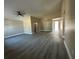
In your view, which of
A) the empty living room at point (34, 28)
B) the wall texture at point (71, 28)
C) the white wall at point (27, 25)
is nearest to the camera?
the wall texture at point (71, 28)

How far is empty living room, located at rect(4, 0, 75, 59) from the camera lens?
416 centimetres

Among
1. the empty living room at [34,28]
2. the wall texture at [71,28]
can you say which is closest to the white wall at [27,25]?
the empty living room at [34,28]

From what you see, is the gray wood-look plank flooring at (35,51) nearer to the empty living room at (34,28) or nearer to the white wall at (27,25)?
the empty living room at (34,28)

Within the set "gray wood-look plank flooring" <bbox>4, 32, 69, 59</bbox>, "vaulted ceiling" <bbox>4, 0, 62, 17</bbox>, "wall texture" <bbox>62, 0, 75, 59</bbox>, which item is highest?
"vaulted ceiling" <bbox>4, 0, 62, 17</bbox>

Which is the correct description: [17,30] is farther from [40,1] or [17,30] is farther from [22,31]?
[40,1]

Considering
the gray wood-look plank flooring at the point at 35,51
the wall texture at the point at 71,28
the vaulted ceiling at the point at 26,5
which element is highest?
the vaulted ceiling at the point at 26,5

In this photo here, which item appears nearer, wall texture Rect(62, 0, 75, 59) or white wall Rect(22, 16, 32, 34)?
wall texture Rect(62, 0, 75, 59)

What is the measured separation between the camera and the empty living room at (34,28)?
416cm

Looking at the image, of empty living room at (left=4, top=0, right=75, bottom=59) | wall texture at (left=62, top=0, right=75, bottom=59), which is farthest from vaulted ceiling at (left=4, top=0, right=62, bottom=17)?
wall texture at (left=62, top=0, right=75, bottom=59)

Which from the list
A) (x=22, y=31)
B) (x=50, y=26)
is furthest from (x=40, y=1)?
(x=50, y=26)

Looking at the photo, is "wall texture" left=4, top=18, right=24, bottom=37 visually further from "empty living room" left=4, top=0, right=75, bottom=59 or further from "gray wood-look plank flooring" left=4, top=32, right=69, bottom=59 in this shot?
"gray wood-look plank flooring" left=4, top=32, right=69, bottom=59
